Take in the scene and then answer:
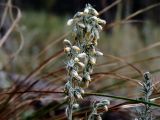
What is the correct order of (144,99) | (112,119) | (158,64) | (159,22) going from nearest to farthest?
(144,99)
(112,119)
(158,64)
(159,22)

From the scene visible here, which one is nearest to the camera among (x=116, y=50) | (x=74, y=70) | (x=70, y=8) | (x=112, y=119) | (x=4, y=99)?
(x=74, y=70)

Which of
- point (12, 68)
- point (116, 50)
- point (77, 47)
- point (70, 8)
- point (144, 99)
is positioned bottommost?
point (144, 99)

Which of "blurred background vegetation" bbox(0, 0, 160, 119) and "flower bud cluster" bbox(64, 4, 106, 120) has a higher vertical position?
"blurred background vegetation" bbox(0, 0, 160, 119)

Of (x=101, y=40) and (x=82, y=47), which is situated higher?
(x=101, y=40)

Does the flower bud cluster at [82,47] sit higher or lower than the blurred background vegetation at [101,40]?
lower

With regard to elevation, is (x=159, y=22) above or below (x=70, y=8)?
below

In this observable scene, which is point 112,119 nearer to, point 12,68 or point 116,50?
point 12,68

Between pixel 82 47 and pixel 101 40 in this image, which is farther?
pixel 101 40

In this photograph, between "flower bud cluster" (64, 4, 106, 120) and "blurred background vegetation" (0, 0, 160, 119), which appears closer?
"flower bud cluster" (64, 4, 106, 120)

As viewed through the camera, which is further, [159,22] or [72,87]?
[159,22]

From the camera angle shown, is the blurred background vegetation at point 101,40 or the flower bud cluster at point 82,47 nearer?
the flower bud cluster at point 82,47

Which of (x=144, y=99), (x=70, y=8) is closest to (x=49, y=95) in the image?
(x=144, y=99)
